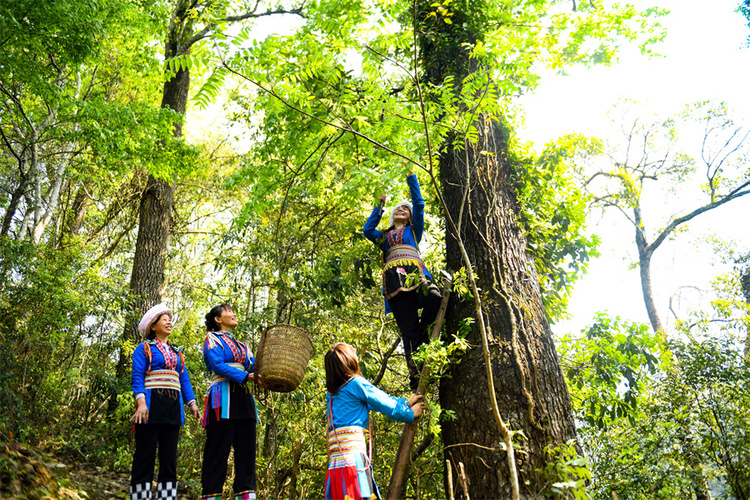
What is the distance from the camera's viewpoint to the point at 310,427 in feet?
15.0

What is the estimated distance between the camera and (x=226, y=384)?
11.5ft

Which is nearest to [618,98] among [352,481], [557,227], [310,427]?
[557,227]

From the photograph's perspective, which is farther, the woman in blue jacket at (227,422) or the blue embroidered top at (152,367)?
the blue embroidered top at (152,367)

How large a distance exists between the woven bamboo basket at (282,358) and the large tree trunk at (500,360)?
1.10 metres

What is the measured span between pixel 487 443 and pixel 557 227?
8.60 feet

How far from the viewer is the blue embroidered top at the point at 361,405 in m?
2.74

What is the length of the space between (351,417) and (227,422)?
3.69 ft

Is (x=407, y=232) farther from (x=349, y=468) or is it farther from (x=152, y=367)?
(x=152, y=367)

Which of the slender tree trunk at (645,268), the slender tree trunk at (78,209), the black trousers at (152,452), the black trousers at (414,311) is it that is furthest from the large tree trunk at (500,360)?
the slender tree trunk at (645,268)

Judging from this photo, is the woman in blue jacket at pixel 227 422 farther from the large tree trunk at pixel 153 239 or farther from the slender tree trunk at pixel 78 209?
the slender tree trunk at pixel 78 209

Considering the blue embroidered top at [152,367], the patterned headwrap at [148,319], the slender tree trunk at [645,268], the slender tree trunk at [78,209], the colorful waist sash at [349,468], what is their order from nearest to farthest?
the colorful waist sash at [349,468] → the blue embroidered top at [152,367] → the patterned headwrap at [148,319] → the slender tree trunk at [78,209] → the slender tree trunk at [645,268]

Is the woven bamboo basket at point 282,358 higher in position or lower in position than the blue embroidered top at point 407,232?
lower

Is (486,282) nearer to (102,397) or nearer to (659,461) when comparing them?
(659,461)

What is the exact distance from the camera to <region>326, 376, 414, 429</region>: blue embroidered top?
108 inches
